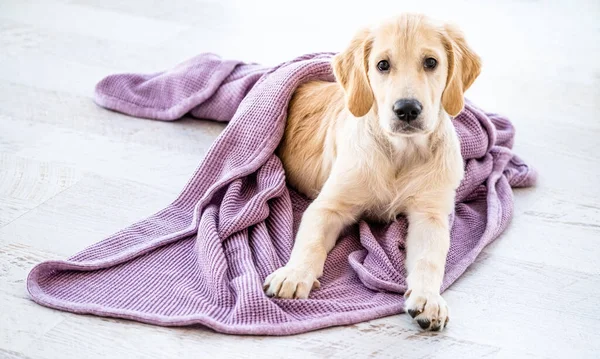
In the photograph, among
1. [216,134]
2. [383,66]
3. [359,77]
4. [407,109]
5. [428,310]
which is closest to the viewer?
[428,310]

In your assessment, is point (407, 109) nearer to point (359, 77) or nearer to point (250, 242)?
point (359, 77)

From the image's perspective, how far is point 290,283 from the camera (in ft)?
7.72

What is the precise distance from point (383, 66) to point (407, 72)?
9 cm

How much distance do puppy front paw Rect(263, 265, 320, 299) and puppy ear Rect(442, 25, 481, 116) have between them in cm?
67

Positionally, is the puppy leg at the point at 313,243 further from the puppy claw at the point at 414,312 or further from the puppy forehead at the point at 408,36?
the puppy forehead at the point at 408,36

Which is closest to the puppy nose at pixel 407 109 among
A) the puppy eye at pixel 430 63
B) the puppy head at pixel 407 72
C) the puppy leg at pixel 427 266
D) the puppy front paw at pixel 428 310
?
the puppy head at pixel 407 72

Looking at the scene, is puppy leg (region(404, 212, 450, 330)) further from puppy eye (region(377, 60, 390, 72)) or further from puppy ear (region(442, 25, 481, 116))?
puppy eye (region(377, 60, 390, 72))

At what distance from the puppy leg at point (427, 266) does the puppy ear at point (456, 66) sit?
1.15 feet

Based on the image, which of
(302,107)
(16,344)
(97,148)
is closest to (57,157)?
(97,148)

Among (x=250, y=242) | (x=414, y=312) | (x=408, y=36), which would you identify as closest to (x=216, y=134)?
(x=250, y=242)

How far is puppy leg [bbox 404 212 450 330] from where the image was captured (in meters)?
2.27

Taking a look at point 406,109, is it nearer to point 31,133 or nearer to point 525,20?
point 31,133

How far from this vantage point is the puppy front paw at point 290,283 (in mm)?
2336

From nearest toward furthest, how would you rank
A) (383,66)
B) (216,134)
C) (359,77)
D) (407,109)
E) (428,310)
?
(428,310) < (407,109) < (383,66) < (359,77) < (216,134)
